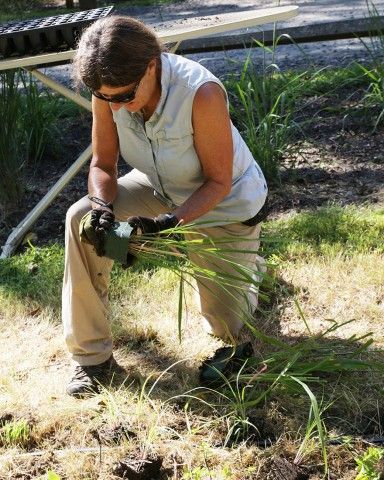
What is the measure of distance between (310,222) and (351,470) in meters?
1.79

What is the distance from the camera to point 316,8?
956 centimetres

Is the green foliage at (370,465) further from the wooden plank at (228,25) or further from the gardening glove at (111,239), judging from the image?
the wooden plank at (228,25)

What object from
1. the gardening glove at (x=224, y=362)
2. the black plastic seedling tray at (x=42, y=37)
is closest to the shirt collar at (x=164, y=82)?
the gardening glove at (x=224, y=362)

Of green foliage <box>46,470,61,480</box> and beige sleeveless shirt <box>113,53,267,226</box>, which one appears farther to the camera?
beige sleeveless shirt <box>113,53,267,226</box>

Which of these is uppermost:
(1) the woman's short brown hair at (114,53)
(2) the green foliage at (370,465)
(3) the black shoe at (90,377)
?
(1) the woman's short brown hair at (114,53)

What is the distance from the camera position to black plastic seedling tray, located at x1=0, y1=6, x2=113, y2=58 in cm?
403

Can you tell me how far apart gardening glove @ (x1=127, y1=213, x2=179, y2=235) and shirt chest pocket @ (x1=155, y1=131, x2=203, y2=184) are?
0.99 feet

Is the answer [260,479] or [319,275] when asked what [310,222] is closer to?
[319,275]

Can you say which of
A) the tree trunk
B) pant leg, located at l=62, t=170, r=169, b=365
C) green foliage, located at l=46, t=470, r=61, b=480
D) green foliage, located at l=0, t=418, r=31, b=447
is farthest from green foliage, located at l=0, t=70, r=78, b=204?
the tree trunk

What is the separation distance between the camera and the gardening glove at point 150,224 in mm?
2975

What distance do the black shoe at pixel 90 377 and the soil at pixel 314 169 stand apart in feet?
4.27

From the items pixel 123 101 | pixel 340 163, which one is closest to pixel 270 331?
A: pixel 123 101

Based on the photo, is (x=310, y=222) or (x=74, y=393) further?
(x=310, y=222)

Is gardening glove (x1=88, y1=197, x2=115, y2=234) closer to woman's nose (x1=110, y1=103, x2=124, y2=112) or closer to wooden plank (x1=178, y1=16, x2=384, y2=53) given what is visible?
woman's nose (x1=110, y1=103, x2=124, y2=112)
